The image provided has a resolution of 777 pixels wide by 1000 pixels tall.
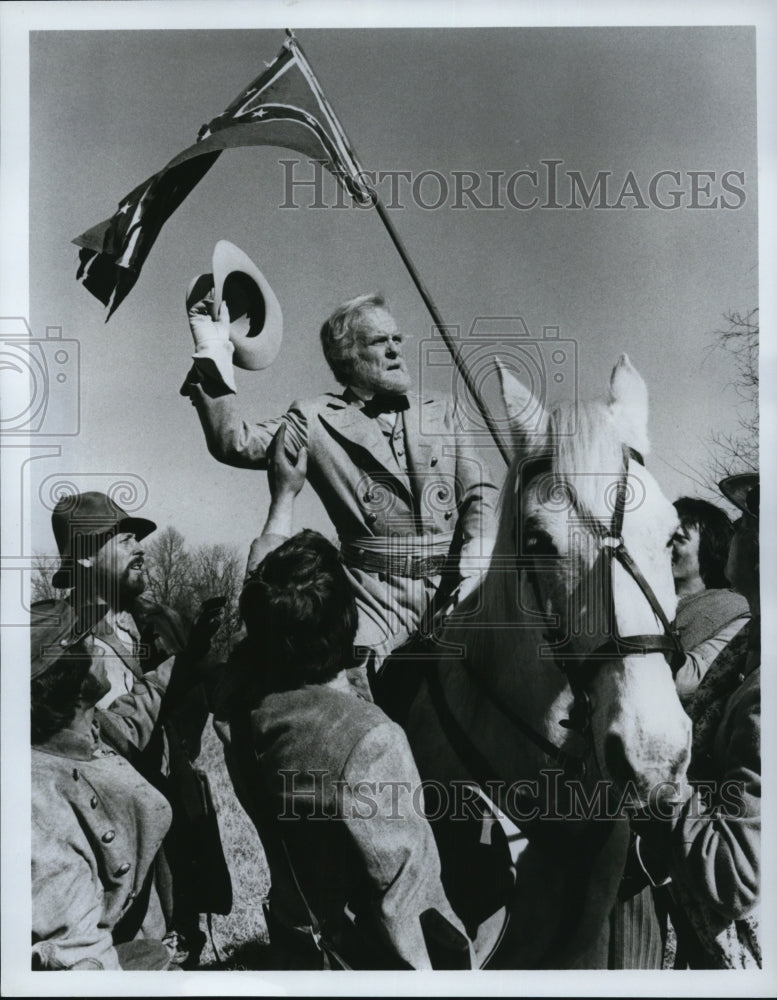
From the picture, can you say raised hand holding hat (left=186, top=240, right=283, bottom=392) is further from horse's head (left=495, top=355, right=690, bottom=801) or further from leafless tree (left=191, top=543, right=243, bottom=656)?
horse's head (left=495, top=355, right=690, bottom=801)

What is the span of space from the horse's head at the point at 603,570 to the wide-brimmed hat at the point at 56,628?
1.49 m

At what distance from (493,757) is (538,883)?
472 millimetres

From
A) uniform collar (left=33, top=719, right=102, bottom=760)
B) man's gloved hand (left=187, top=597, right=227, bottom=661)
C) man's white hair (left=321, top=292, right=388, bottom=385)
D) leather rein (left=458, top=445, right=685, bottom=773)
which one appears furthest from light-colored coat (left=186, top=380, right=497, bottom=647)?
uniform collar (left=33, top=719, right=102, bottom=760)

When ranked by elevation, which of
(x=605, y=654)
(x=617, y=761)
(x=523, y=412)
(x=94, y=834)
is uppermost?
(x=523, y=412)

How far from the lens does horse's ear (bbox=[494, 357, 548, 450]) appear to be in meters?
3.62

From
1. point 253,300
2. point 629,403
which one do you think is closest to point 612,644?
point 629,403

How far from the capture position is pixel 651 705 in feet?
11.5

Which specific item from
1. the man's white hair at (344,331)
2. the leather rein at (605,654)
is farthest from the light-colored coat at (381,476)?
the leather rein at (605,654)

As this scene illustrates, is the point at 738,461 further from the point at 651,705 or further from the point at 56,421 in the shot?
the point at 56,421

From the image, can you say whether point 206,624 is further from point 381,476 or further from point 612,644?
point 612,644

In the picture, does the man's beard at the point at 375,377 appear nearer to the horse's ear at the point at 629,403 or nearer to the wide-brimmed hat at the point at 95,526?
the horse's ear at the point at 629,403

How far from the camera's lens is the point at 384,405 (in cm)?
367

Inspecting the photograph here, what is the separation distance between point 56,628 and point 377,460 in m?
1.29

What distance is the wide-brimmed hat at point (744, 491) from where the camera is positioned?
365 cm
